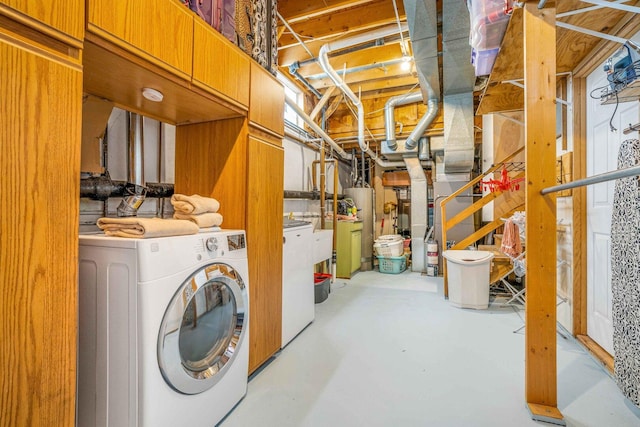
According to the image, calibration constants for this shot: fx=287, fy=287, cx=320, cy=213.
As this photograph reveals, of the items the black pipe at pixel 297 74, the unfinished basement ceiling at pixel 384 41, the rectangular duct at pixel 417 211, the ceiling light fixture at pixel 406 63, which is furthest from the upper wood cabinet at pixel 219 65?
the rectangular duct at pixel 417 211

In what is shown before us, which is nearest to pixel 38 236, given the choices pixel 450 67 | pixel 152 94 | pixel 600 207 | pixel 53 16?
pixel 53 16

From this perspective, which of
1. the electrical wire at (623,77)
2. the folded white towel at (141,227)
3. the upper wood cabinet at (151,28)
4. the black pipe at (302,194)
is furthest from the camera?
the black pipe at (302,194)

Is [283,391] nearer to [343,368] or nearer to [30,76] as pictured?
[343,368]

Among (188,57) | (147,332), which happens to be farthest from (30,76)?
(147,332)

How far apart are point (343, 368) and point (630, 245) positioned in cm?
170

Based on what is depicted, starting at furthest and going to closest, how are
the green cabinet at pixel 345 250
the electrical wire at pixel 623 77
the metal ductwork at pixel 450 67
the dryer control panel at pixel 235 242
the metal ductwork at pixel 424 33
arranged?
the green cabinet at pixel 345 250, the metal ductwork at pixel 450 67, the metal ductwork at pixel 424 33, the dryer control panel at pixel 235 242, the electrical wire at pixel 623 77

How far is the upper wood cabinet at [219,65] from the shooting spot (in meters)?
1.38

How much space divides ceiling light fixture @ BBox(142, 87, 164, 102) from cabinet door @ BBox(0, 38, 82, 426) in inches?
19.9

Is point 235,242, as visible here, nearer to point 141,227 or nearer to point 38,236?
point 141,227

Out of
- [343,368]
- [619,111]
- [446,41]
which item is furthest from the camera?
[446,41]

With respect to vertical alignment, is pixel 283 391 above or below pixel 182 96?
below

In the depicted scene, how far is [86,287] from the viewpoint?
3.70 feet

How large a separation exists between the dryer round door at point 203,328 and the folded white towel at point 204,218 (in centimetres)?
22

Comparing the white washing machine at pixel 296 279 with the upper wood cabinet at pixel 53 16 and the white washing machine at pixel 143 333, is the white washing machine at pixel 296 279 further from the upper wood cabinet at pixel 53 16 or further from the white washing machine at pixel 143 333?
the upper wood cabinet at pixel 53 16
